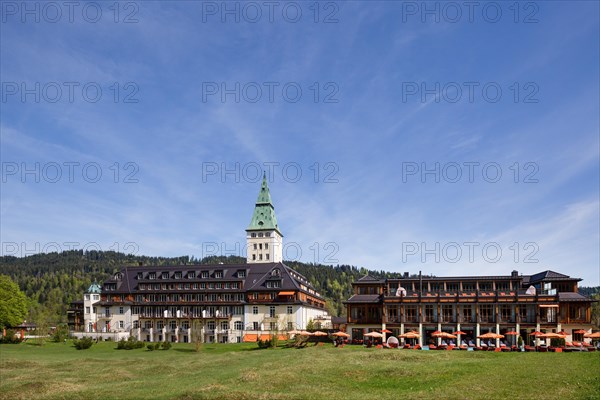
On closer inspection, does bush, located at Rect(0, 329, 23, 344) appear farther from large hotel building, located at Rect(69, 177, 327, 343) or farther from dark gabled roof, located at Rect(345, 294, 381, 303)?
dark gabled roof, located at Rect(345, 294, 381, 303)

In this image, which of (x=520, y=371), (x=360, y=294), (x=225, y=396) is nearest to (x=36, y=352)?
(x=360, y=294)

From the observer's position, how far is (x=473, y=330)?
80.1 metres

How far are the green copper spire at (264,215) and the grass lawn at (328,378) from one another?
77766mm

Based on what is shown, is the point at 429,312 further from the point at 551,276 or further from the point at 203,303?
the point at 203,303

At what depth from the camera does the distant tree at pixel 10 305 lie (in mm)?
98438

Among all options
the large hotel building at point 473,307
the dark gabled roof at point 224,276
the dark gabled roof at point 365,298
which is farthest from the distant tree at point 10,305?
the large hotel building at point 473,307

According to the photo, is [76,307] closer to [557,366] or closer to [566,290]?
[566,290]

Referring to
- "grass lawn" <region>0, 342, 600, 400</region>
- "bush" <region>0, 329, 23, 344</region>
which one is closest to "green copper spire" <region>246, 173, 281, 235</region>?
"bush" <region>0, 329, 23, 344</region>

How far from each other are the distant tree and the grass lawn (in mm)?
46708

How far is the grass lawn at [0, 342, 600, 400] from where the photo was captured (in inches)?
1319

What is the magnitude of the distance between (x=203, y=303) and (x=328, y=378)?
2717 inches

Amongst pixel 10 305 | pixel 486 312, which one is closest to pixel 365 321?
pixel 486 312

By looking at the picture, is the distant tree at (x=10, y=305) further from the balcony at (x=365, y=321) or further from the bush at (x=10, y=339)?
the balcony at (x=365, y=321)

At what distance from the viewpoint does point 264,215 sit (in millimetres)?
136250
